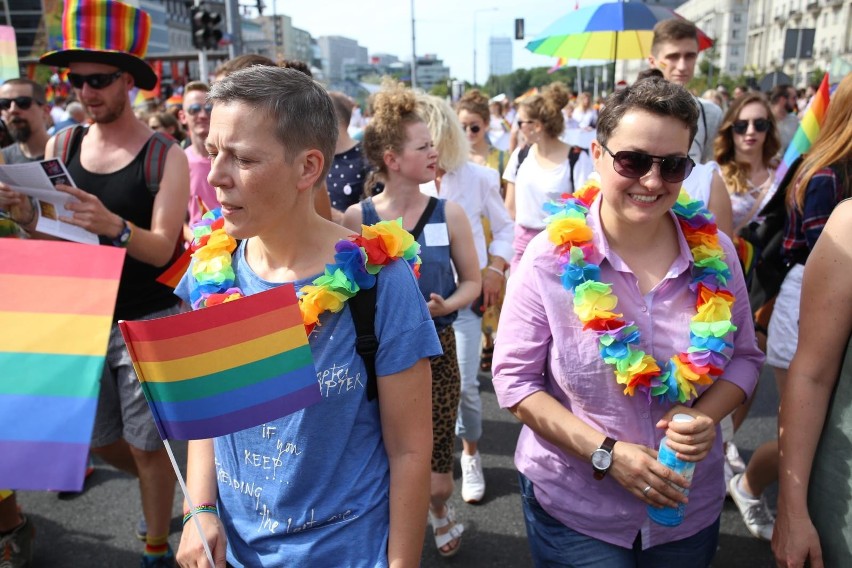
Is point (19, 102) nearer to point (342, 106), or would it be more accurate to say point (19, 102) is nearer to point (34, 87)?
point (34, 87)

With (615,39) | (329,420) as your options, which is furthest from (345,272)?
(615,39)

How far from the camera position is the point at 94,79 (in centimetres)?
305

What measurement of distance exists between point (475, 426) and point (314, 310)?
2.36 m

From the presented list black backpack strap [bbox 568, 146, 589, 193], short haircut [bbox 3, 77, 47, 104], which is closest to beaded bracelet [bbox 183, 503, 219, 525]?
black backpack strap [bbox 568, 146, 589, 193]

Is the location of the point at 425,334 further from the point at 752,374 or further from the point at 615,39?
the point at 615,39

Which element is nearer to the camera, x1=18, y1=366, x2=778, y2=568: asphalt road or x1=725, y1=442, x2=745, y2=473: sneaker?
x1=18, y1=366, x2=778, y2=568: asphalt road

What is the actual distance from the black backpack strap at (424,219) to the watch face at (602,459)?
4.74ft

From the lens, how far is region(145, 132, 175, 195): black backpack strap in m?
2.99

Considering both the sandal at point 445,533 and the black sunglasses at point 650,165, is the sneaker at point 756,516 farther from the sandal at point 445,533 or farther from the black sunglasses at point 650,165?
the black sunglasses at point 650,165

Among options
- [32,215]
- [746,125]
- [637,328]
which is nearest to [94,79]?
[32,215]

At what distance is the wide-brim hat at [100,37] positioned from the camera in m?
3.08

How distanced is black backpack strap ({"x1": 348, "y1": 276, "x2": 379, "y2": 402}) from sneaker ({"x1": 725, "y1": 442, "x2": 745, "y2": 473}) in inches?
116

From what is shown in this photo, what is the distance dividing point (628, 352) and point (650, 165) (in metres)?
0.50

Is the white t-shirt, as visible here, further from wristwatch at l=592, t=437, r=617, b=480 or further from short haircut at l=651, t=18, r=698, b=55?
wristwatch at l=592, t=437, r=617, b=480
